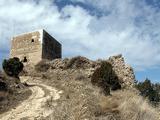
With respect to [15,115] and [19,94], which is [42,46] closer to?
→ [19,94]

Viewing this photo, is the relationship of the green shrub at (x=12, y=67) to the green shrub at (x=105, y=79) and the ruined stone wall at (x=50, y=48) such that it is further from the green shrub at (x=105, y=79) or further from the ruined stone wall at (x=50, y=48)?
the ruined stone wall at (x=50, y=48)

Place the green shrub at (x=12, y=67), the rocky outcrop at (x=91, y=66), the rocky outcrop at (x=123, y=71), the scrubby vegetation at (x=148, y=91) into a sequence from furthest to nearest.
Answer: the rocky outcrop at (x=91, y=66)
the rocky outcrop at (x=123, y=71)
the green shrub at (x=12, y=67)
the scrubby vegetation at (x=148, y=91)

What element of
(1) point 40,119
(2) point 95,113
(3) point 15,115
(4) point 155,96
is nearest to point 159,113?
(2) point 95,113

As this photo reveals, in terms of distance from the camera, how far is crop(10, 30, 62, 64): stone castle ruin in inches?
1705

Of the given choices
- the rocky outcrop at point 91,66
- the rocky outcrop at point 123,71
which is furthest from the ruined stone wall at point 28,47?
the rocky outcrop at point 123,71

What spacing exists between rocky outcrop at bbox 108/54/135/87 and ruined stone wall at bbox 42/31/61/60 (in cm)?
1109

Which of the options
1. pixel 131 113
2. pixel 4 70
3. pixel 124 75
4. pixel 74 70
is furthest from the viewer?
pixel 74 70

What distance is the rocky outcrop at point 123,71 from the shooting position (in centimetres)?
3334

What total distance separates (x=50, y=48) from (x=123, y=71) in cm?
1459

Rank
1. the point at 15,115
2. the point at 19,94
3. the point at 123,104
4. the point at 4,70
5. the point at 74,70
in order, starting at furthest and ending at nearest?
the point at 74,70
the point at 4,70
the point at 19,94
the point at 15,115
the point at 123,104

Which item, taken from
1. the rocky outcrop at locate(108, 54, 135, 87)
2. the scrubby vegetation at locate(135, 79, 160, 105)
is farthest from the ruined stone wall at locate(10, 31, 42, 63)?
the scrubby vegetation at locate(135, 79, 160, 105)

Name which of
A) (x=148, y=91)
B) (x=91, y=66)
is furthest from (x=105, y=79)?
(x=91, y=66)

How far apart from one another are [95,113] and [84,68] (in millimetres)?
24691

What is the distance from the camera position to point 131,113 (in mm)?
12414
